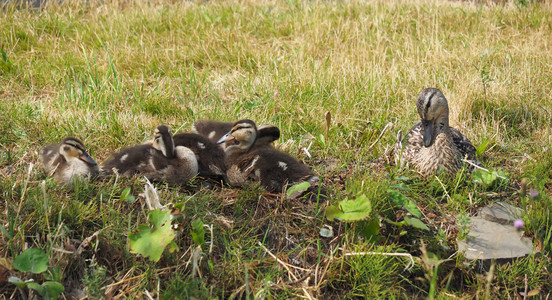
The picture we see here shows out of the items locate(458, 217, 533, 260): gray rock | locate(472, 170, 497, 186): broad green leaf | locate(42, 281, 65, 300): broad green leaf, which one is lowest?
locate(458, 217, 533, 260): gray rock

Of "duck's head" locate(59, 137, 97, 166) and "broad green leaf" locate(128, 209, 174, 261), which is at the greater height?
"duck's head" locate(59, 137, 97, 166)

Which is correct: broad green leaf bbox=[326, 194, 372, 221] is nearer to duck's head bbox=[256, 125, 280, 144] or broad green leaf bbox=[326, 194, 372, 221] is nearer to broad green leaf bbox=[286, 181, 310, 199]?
broad green leaf bbox=[286, 181, 310, 199]

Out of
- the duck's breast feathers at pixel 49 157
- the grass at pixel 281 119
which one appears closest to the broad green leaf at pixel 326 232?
the grass at pixel 281 119

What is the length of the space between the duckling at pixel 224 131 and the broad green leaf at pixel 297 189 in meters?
0.62

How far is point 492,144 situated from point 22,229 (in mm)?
3642

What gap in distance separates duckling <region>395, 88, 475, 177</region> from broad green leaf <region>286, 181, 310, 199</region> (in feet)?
3.06

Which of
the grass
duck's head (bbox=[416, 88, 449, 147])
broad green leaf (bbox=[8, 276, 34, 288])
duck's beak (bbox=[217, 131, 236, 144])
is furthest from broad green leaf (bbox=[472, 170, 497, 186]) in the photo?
broad green leaf (bbox=[8, 276, 34, 288])

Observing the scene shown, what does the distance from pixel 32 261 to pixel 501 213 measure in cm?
291

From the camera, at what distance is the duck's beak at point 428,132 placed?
3830mm

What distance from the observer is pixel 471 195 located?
12.0 feet

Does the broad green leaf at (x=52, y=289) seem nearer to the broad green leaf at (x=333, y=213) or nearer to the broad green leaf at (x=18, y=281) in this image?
the broad green leaf at (x=18, y=281)

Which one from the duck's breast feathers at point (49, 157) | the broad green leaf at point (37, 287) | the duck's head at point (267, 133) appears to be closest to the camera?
the broad green leaf at point (37, 287)

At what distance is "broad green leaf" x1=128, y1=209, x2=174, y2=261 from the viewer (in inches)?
107

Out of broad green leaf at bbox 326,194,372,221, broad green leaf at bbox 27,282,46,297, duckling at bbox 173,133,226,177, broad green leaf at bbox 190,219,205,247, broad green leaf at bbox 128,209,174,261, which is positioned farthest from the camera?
duckling at bbox 173,133,226,177
